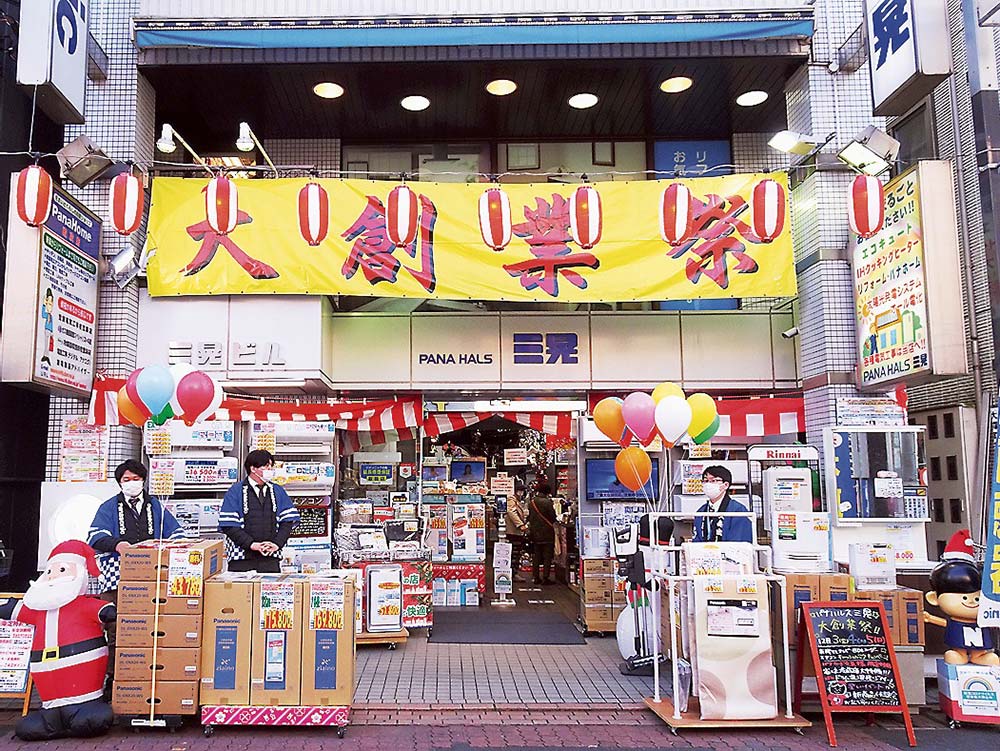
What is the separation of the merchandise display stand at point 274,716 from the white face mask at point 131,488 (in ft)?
6.62

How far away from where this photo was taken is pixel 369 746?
6109 millimetres

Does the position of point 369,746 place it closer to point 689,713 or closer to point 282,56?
point 689,713

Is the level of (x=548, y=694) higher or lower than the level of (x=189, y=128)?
lower

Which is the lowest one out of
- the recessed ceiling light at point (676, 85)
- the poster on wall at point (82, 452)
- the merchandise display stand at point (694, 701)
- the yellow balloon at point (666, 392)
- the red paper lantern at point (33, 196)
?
the merchandise display stand at point (694, 701)

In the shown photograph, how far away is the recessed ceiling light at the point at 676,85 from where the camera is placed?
426 inches

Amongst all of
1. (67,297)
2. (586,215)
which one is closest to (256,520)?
(67,297)

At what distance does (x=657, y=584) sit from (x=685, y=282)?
13.5 ft

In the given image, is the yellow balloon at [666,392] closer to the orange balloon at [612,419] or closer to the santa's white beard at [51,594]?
the orange balloon at [612,419]

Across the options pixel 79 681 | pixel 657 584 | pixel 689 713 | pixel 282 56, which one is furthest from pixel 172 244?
pixel 689 713

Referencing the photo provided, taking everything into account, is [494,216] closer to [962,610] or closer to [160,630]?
[160,630]

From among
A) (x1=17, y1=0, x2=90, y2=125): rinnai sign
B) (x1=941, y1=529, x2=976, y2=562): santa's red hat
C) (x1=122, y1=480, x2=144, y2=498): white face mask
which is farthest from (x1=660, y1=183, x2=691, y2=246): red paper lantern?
(x1=17, y1=0, x2=90, y2=125): rinnai sign

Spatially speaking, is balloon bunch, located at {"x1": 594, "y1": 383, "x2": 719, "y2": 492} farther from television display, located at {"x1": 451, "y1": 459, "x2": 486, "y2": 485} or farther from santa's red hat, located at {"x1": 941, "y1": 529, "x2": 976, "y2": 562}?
television display, located at {"x1": 451, "y1": 459, "x2": 486, "y2": 485}

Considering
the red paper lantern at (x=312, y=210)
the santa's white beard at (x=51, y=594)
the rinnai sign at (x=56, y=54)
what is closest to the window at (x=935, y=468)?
the red paper lantern at (x=312, y=210)

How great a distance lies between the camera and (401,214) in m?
8.66
